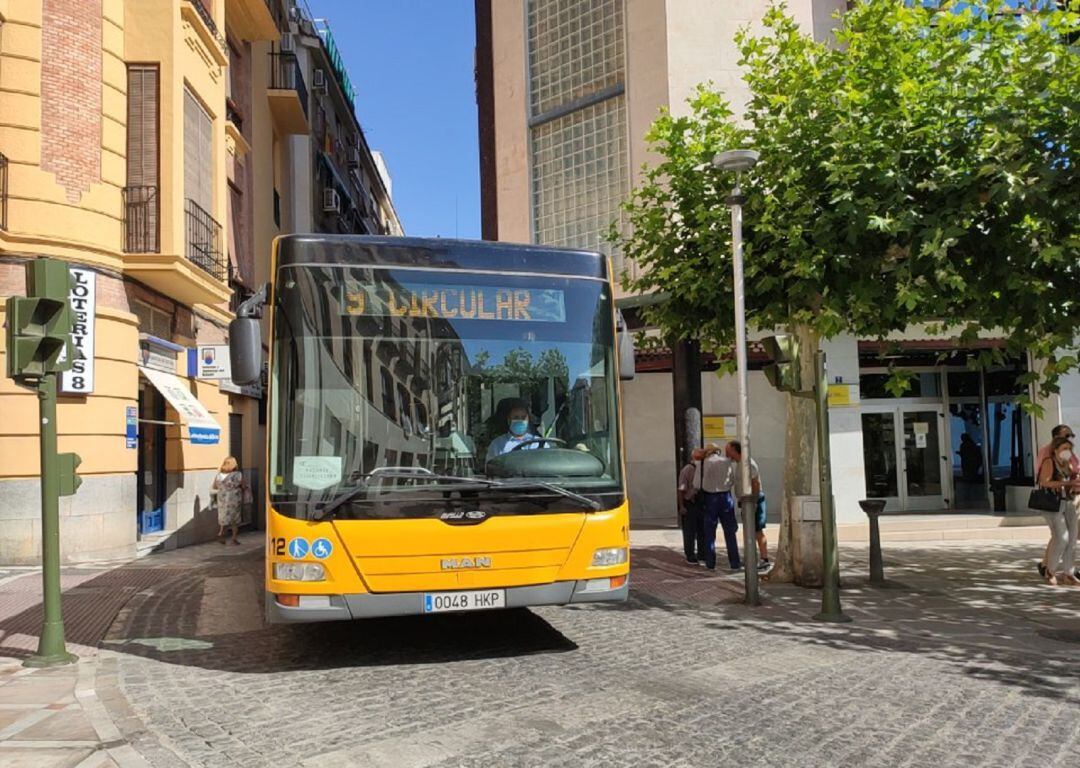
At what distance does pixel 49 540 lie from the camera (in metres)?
7.00

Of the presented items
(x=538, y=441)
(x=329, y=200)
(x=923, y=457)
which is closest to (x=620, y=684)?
(x=538, y=441)

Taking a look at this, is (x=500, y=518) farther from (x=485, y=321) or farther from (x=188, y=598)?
(x=188, y=598)

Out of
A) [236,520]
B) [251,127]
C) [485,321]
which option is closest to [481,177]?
[251,127]

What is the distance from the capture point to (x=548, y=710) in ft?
17.9

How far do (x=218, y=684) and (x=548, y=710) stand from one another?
93.7 inches

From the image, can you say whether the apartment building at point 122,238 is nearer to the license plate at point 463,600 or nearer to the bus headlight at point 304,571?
the bus headlight at point 304,571

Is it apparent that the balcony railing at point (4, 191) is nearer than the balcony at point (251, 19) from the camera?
Yes

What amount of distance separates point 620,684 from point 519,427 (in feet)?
6.02

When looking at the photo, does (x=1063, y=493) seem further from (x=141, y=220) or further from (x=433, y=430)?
(x=141, y=220)

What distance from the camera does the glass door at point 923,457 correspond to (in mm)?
19766

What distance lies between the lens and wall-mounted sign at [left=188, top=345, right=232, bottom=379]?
17859mm

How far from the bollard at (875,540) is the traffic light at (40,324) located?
8.23m

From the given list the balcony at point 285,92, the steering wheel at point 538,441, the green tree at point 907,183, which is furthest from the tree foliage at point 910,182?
the balcony at point 285,92

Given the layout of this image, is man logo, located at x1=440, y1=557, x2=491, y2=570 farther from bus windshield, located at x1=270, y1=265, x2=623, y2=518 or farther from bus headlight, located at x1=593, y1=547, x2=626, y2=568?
bus headlight, located at x1=593, y1=547, x2=626, y2=568
